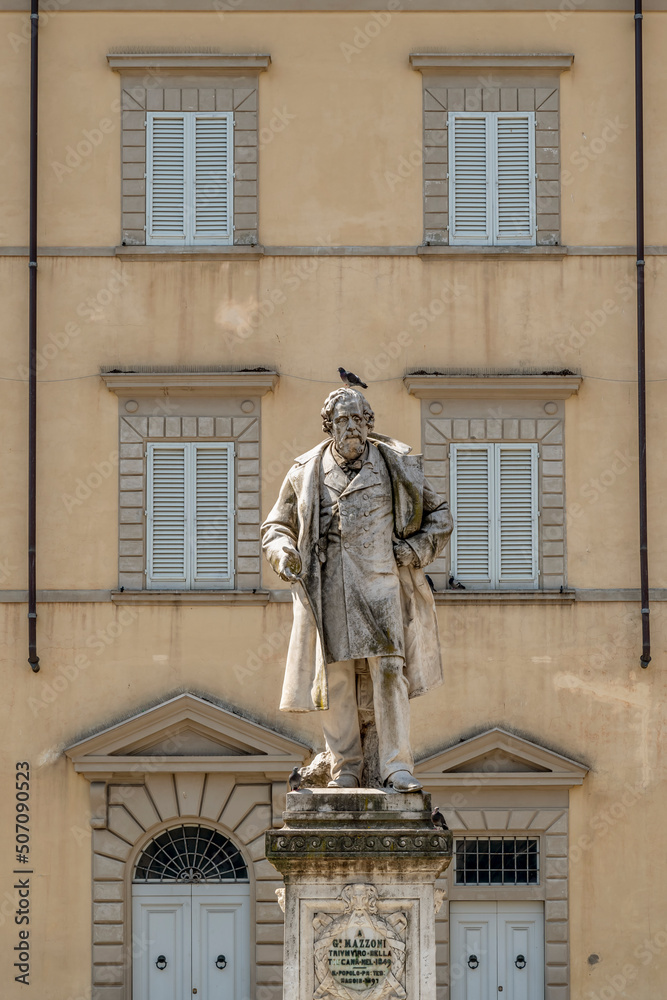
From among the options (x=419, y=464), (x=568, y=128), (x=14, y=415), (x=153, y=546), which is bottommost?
(x=419, y=464)

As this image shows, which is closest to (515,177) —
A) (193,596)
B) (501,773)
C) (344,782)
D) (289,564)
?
(193,596)

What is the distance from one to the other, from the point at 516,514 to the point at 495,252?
116 inches

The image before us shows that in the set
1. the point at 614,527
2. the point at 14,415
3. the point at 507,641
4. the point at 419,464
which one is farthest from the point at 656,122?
the point at 419,464

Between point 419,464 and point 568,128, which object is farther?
point 568,128

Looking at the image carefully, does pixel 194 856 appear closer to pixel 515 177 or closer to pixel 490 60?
pixel 515 177

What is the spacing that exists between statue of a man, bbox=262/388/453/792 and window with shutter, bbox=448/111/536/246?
1147 centimetres

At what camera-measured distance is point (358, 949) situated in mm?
11766

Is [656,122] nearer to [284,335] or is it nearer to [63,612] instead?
[284,335]

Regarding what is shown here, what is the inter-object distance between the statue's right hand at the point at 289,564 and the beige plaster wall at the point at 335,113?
11862mm

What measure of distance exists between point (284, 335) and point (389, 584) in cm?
1145

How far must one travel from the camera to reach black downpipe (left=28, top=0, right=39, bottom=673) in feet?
74.7

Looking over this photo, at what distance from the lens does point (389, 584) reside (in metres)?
12.2

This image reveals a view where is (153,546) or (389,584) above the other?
(153,546)

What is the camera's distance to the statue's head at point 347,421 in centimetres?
1238
